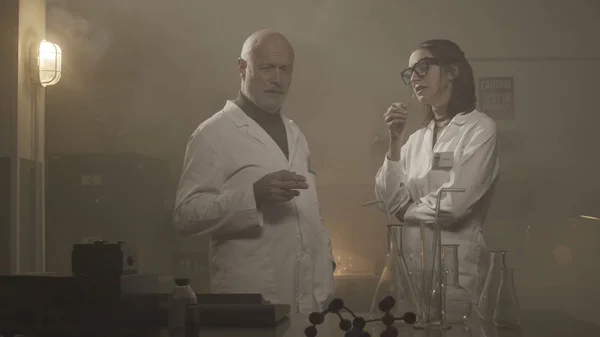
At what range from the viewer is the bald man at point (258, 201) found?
2.73 metres

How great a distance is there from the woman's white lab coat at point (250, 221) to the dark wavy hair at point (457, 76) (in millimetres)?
645

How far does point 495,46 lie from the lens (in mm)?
3062

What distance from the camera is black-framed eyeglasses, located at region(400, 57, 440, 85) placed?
3008 millimetres

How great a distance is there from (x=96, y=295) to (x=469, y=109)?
5.85 ft

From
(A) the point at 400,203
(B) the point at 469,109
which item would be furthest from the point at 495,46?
(A) the point at 400,203

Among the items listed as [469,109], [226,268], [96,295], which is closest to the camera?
[96,295]

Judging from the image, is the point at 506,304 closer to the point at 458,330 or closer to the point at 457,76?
the point at 458,330

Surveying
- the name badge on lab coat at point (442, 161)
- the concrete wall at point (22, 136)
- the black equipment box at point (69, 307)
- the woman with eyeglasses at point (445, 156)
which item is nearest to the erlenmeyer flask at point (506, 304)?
the black equipment box at point (69, 307)

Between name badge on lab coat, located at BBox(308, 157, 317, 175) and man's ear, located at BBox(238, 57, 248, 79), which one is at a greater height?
man's ear, located at BBox(238, 57, 248, 79)

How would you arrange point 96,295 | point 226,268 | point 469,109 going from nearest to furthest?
point 96,295 < point 226,268 < point 469,109

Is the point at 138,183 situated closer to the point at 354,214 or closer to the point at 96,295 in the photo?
the point at 354,214

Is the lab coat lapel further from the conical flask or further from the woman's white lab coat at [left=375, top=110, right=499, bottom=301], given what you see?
the conical flask

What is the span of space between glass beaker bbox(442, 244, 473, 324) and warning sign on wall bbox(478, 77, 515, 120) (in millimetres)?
1467

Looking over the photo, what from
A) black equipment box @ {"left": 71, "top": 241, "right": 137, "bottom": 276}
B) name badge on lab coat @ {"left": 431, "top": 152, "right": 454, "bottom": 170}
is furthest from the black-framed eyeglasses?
black equipment box @ {"left": 71, "top": 241, "right": 137, "bottom": 276}
